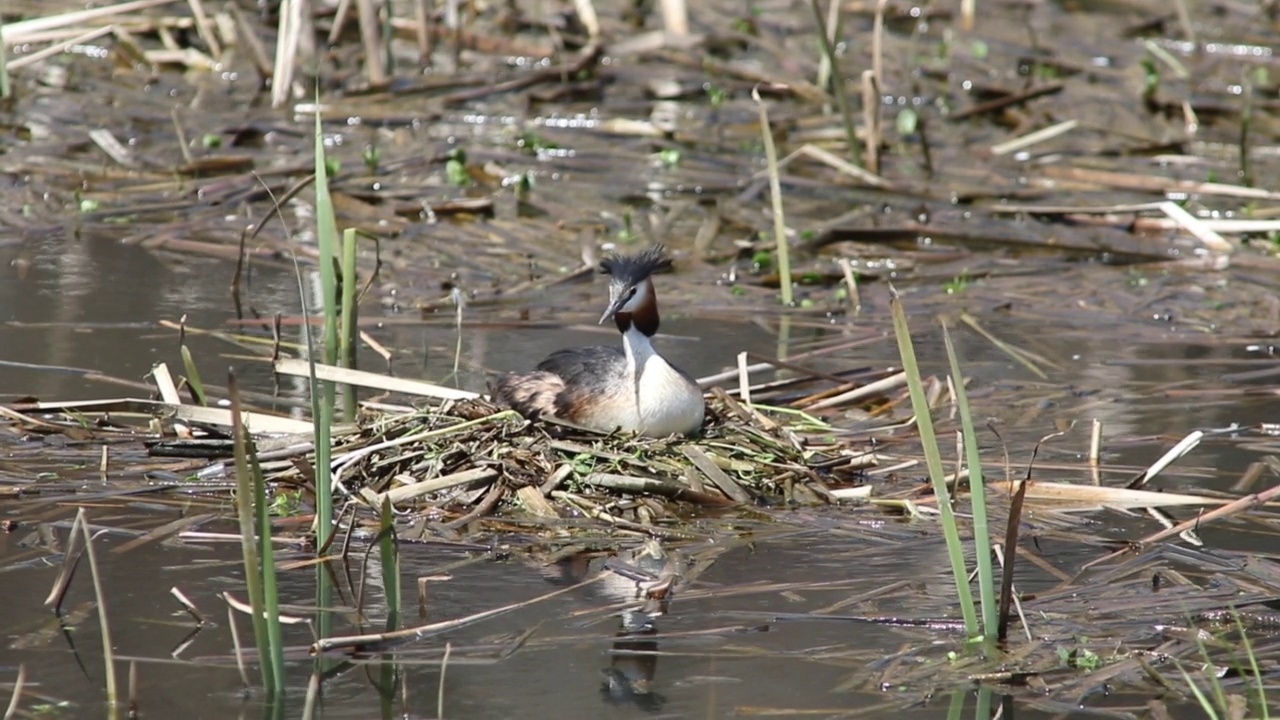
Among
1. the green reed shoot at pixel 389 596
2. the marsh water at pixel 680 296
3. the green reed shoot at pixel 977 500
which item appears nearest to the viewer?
the green reed shoot at pixel 977 500

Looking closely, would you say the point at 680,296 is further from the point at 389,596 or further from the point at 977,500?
the point at 977,500

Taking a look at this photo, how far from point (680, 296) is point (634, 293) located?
2.66m

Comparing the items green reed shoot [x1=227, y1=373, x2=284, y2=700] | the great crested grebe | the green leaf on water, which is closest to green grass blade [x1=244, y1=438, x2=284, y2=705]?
green reed shoot [x1=227, y1=373, x2=284, y2=700]

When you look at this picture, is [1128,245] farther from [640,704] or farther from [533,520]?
[640,704]

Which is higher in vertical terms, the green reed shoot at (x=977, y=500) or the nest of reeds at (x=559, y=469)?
the green reed shoot at (x=977, y=500)

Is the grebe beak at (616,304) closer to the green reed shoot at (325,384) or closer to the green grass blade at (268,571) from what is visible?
the green reed shoot at (325,384)

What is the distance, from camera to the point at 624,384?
19.9ft

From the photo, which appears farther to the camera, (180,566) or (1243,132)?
(1243,132)

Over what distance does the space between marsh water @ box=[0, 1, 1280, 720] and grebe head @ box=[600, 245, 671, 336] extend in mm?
911

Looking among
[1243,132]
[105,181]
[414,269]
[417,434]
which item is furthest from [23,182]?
[1243,132]

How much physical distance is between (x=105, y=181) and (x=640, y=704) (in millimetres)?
7093

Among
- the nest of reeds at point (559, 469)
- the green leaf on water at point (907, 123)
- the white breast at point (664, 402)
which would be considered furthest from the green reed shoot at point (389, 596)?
the green leaf on water at point (907, 123)

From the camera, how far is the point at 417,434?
227 inches

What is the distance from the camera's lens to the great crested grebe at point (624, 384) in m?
5.98
